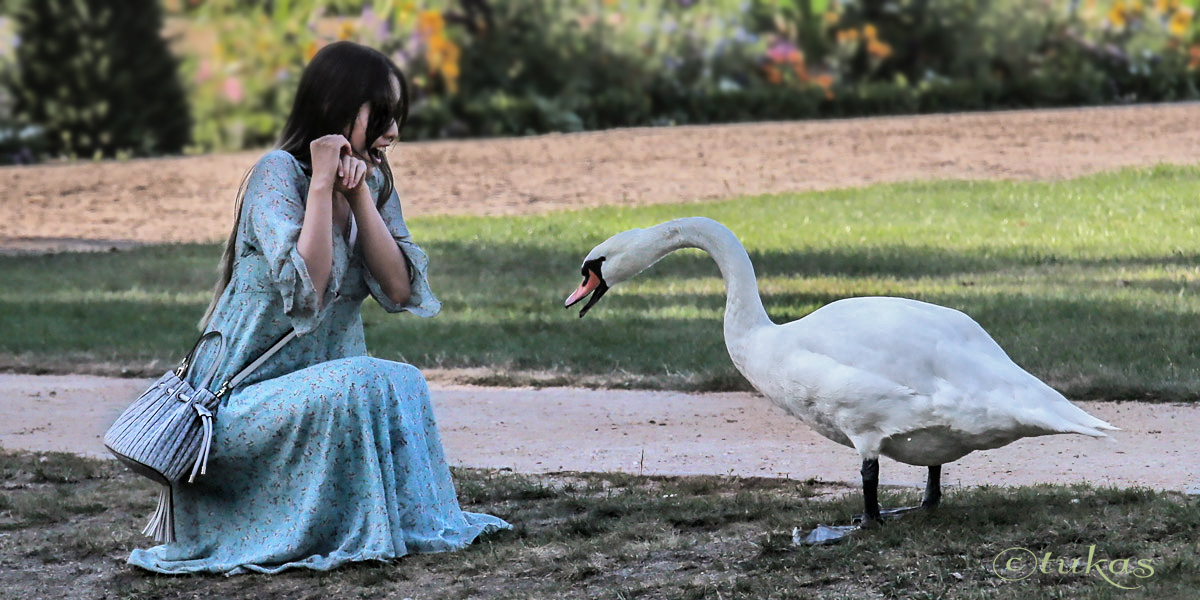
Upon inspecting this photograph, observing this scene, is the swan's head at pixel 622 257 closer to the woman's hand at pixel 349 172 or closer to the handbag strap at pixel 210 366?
the woman's hand at pixel 349 172

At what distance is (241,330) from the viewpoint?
462 cm

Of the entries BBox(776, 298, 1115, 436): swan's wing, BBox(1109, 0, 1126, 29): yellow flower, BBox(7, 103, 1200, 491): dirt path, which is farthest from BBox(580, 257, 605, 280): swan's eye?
BBox(1109, 0, 1126, 29): yellow flower

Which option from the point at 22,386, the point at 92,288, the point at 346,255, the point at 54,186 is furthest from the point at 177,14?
the point at 346,255

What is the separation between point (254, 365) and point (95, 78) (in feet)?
38.4

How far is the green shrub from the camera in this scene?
1527cm

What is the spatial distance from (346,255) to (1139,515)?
244 cm

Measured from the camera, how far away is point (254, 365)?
4609mm

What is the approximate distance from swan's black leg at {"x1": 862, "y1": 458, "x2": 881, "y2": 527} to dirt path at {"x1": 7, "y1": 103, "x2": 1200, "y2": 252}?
8213 millimetres

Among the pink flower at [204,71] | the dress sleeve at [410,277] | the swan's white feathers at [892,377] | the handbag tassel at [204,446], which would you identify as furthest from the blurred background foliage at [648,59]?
the handbag tassel at [204,446]

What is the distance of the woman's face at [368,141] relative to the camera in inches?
183

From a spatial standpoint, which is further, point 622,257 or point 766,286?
point 766,286

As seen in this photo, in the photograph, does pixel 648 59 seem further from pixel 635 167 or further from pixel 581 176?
pixel 581 176

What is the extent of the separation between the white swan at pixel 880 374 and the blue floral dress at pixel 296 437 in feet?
2.22

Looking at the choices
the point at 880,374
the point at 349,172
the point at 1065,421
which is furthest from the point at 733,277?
the point at 349,172
